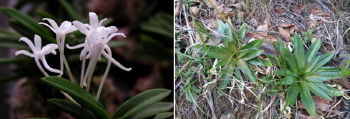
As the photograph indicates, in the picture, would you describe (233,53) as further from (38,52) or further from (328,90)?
(38,52)

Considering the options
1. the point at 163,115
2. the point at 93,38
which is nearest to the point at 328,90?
the point at 163,115

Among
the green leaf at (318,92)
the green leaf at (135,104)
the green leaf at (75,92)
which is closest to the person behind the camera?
the green leaf at (75,92)

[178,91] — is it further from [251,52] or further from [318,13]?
[318,13]


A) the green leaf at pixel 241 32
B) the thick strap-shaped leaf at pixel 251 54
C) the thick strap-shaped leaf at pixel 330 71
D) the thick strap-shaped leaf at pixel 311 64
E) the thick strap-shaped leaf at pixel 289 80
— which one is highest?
the green leaf at pixel 241 32

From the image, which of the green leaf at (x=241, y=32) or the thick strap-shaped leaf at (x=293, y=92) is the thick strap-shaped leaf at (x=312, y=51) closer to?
the thick strap-shaped leaf at (x=293, y=92)

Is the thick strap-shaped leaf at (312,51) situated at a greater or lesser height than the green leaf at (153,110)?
greater

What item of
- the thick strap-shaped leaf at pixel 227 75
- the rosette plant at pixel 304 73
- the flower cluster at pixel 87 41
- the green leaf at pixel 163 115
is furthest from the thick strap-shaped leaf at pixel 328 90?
the flower cluster at pixel 87 41

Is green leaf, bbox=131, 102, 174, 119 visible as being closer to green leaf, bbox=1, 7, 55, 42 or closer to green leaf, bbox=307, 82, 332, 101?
green leaf, bbox=1, 7, 55, 42

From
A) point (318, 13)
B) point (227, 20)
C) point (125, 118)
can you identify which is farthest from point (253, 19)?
point (125, 118)
